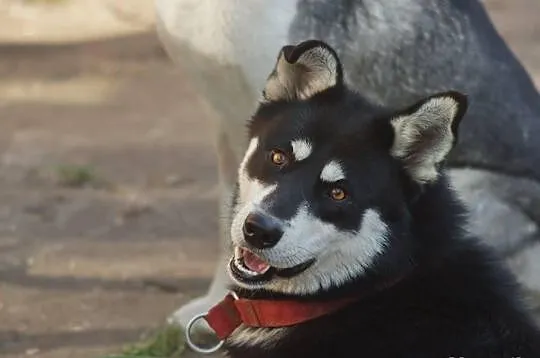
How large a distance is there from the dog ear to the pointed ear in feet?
0.79

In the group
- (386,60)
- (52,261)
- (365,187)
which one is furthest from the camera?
(52,261)

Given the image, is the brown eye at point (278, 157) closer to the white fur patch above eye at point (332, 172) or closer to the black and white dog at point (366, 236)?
the black and white dog at point (366, 236)

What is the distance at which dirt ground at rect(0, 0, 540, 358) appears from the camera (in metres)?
4.78

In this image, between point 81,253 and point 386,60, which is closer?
point 386,60

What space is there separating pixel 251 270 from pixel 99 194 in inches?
125

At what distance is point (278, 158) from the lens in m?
2.99

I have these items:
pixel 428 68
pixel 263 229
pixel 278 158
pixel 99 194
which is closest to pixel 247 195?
pixel 278 158

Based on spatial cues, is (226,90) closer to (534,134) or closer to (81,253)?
(534,134)

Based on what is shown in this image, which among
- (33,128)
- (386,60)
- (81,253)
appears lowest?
(33,128)

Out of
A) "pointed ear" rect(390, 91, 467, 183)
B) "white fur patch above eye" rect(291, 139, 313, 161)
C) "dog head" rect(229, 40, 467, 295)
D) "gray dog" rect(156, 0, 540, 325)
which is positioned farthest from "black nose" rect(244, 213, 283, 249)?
"gray dog" rect(156, 0, 540, 325)

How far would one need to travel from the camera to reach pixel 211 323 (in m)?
3.23

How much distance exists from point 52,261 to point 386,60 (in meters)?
2.03

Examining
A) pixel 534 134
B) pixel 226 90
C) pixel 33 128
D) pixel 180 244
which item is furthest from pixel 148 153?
pixel 534 134

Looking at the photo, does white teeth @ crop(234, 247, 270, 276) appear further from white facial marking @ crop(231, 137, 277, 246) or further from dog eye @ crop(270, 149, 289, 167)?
dog eye @ crop(270, 149, 289, 167)
